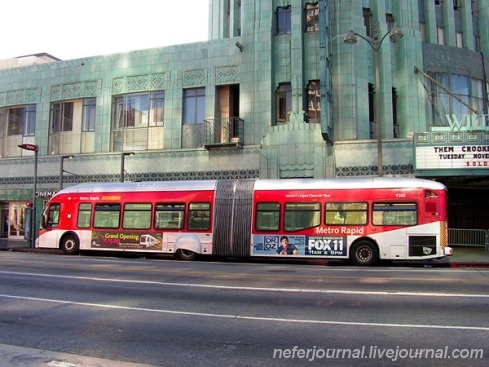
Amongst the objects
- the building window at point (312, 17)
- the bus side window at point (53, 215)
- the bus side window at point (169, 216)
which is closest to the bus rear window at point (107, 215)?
the bus side window at point (169, 216)

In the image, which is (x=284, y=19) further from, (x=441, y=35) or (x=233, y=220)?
(x=233, y=220)

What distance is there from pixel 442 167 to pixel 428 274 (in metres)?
9.35

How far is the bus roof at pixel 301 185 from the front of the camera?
16.1 m

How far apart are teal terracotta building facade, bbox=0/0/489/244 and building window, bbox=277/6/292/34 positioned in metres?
0.06

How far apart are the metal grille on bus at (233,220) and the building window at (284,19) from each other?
11541 millimetres

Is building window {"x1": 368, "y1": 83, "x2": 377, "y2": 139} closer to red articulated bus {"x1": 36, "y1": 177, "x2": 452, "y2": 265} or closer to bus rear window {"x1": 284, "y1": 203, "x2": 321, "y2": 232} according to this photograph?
red articulated bus {"x1": 36, "y1": 177, "x2": 452, "y2": 265}

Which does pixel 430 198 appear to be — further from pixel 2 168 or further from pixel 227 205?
pixel 2 168

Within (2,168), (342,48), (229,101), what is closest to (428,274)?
(342,48)

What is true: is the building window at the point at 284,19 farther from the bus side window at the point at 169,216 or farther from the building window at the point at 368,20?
the bus side window at the point at 169,216

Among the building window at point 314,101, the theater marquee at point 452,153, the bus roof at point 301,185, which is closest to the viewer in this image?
the bus roof at point 301,185

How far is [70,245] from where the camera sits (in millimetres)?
20703

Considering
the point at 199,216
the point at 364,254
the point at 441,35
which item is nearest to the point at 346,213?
the point at 364,254

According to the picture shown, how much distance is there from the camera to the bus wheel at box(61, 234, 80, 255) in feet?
67.6

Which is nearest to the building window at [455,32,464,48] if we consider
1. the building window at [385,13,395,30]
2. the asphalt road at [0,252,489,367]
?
the building window at [385,13,395,30]
